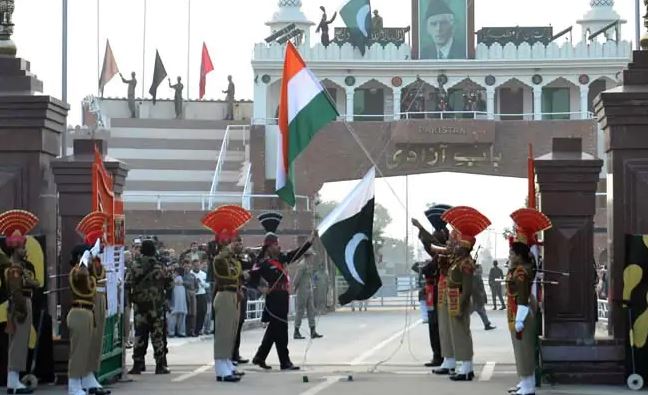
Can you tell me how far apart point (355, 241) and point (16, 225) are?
12.6 feet

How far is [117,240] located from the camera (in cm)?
1964

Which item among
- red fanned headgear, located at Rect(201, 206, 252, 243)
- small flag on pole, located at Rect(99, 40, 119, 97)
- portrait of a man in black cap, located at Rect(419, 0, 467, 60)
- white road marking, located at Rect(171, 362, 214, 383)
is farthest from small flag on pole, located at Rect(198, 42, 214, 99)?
red fanned headgear, located at Rect(201, 206, 252, 243)

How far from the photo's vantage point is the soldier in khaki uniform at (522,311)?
17656mm

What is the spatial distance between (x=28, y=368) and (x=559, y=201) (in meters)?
6.27

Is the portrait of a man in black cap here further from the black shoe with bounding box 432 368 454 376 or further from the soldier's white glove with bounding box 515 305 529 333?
the soldier's white glove with bounding box 515 305 529 333

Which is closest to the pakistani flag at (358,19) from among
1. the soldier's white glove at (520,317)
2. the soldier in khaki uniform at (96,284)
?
the soldier in khaki uniform at (96,284)

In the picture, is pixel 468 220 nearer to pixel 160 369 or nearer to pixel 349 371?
pixel 349 371

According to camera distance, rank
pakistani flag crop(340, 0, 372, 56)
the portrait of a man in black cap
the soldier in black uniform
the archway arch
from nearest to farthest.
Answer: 1. the soldier in black uniform
2. pakistani flag crop(340, 0, 372, 56)
3. the portrait of a man in black cap
4. the archway arch

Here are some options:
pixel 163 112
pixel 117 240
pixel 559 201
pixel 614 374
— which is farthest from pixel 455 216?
pixel 163 112

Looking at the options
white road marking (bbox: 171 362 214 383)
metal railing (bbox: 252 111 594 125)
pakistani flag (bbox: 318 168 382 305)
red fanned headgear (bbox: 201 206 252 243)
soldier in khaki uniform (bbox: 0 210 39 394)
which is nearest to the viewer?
soldier in khaki uniform (bbox: 0 210 39 394)

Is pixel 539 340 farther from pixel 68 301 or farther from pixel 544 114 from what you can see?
pixel 544 114

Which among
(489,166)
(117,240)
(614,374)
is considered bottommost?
(614,374)

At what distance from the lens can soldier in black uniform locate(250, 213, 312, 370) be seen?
71.5ft

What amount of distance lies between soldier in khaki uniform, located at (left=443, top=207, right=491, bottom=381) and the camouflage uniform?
3.67 meters
